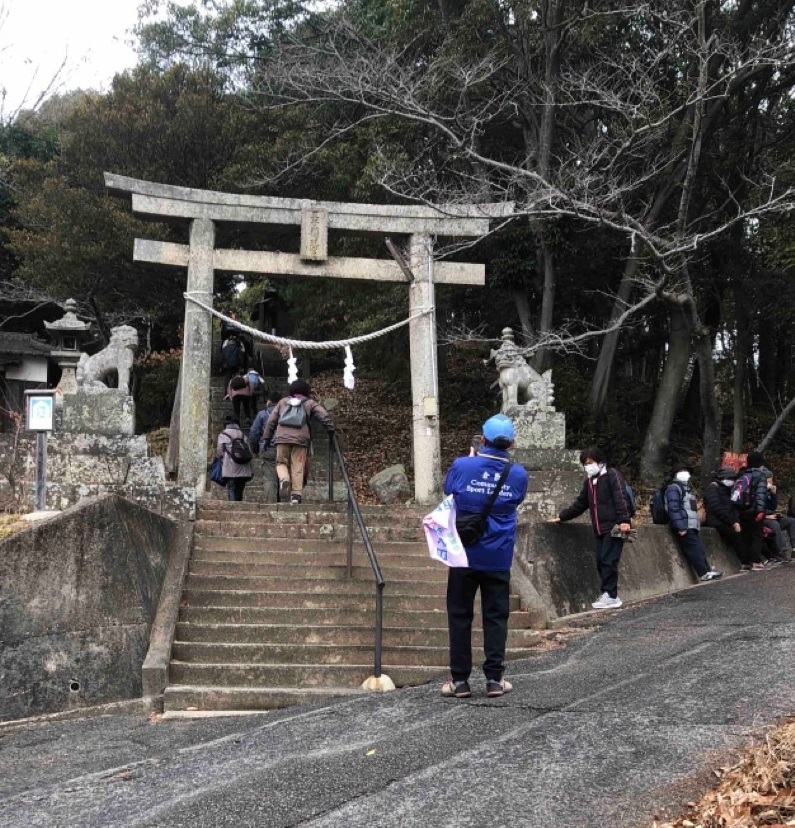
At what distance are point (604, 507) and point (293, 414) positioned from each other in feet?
11.5

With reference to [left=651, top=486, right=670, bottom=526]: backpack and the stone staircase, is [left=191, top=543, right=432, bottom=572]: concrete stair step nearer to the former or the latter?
the stone staircase

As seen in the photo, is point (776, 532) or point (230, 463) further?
point (776, 532)

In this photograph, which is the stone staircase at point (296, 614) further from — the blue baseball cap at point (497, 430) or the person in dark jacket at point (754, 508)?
the person in dark jacket at point (754, 508)

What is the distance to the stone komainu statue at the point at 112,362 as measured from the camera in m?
9.33

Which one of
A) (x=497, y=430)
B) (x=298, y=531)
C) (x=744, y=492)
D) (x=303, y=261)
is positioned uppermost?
(x=303, y=261)

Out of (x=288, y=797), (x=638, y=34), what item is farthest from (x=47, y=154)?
(x=288, y=797)

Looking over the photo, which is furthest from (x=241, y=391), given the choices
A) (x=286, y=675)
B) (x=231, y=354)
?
(x=286, y=675)

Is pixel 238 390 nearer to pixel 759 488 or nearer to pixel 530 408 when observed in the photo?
pixel 530 408

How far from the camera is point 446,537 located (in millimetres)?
4918

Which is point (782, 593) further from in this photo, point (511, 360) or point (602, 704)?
point (602, 704)

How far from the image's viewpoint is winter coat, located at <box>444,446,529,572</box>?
4.96 metres

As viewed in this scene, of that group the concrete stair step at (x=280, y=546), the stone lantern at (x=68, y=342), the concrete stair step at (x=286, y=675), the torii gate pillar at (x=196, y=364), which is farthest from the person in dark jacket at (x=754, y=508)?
the stone lantern at (x=68, y=342)

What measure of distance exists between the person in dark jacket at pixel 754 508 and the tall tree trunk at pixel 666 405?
14.3 feet

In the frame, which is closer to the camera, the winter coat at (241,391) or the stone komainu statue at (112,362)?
the stone komainu statue at (112,362)
